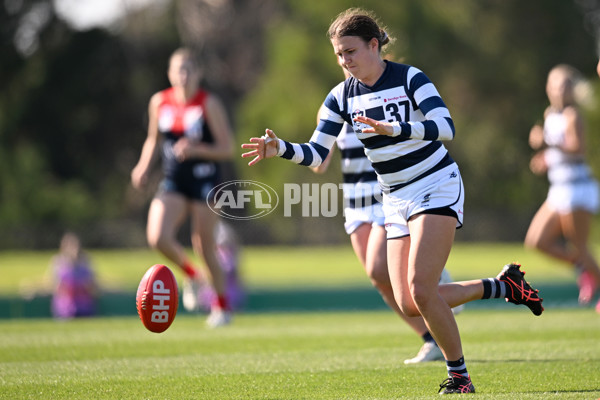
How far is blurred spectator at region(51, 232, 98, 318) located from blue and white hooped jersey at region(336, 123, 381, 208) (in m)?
7.51

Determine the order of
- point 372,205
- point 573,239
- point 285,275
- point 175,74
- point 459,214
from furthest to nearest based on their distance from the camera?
point 285,275 → point 573,239 → point 175,74 → point 372,205 → point 459,214

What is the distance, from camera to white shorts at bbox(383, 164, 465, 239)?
5.71m

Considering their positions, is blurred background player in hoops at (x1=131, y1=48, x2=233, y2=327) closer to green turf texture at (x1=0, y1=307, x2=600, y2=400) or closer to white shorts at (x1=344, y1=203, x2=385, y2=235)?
green turf texture at (x1=0, y1=307, x2=600, y2=400)

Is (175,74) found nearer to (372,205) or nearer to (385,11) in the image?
(372,205)

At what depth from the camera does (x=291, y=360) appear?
7.42 metres

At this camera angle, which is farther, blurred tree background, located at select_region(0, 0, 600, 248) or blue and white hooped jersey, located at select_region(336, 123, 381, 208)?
blurred tree background, located at select_region(0, 0, 600, 248)

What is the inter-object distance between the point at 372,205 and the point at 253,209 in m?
28.1

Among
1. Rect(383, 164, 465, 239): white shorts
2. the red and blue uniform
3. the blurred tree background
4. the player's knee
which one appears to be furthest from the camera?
the blurred tree background

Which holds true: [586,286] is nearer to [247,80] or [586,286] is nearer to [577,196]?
[577,196]

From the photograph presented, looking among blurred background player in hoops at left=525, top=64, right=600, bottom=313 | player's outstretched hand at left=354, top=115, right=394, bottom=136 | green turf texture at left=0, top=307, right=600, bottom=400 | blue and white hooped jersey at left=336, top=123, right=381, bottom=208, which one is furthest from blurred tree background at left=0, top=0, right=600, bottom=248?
player's outstretched hand at left=354, top=115, right=394, bottom=136

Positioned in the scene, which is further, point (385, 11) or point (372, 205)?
point (385, 11)

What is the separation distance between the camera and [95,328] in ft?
35.2

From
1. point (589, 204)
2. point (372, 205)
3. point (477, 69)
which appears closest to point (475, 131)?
point (477, 69)

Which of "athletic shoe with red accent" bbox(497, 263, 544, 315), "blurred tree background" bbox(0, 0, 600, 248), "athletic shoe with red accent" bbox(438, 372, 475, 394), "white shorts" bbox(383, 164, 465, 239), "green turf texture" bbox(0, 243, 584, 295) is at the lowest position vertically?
"green turf texture" bbox(0, 243, 584, 295)
